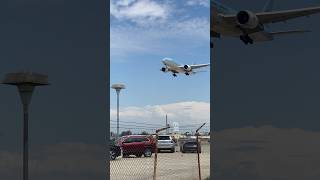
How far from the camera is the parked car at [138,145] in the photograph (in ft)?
73.0

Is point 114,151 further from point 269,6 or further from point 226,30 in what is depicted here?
point 269,6

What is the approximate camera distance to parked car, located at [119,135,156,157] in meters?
22.3

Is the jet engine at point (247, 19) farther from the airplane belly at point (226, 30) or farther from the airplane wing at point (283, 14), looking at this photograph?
the airplane belly at point (226, 30)

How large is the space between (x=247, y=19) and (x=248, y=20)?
0.03 m

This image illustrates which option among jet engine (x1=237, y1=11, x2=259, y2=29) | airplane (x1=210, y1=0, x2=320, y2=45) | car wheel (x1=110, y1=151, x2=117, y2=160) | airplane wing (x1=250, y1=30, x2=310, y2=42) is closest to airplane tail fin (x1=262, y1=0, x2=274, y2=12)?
airplane (x1=210, y1=0, x2=320, y2=45)

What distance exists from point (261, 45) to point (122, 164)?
9028mm

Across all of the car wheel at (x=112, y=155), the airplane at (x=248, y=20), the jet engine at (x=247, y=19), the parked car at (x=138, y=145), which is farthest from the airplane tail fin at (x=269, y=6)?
the parked car at (x=138, y=145)

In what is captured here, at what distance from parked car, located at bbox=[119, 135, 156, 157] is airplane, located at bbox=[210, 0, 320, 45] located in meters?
12.2

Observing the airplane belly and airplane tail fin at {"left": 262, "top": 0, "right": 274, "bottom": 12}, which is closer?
airplane tail fin at {"left": 262, "top": 0, "right": 274, "bottom": 12}

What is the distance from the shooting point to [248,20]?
990 cm
